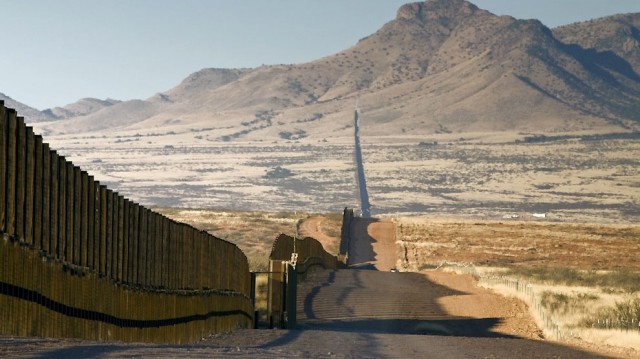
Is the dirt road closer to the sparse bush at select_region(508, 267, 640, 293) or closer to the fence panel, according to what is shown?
the fence panel

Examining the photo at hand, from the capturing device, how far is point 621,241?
78.3 meters

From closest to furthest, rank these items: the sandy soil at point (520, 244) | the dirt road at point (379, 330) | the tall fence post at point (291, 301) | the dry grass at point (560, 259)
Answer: the dirt road at point (379, 330) → the tall fence post at point (291, 301) → the dry grass at point (560, 259) → the sandy soil at point (520, 244)

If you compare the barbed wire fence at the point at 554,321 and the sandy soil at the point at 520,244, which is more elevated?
the barbed wire fence at the point at 554,321

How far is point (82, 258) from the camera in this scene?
40.2 ft

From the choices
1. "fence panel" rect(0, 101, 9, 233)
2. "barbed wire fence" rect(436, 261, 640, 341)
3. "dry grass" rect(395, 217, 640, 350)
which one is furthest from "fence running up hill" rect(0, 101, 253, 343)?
"barbed wire fence" rect(436, 261, 640, 341)

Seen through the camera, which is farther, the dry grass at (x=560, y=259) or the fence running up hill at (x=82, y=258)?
the dry grass at (x=560, y=259)

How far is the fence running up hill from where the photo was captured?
1018 cm

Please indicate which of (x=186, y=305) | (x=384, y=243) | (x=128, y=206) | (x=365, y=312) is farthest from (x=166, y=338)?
(x=384, y=243)

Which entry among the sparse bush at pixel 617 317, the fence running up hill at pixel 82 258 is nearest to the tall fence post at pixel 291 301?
the fence running up hill at pixel 82 258

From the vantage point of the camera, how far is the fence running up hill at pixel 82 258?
10180 mm

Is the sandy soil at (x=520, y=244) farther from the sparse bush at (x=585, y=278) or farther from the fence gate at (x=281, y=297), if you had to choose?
the fence gate at (x=281, y=297)

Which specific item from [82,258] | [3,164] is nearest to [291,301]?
[82,258]

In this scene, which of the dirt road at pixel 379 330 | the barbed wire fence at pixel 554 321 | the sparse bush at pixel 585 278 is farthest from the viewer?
the sparse bush at pixel 585 278

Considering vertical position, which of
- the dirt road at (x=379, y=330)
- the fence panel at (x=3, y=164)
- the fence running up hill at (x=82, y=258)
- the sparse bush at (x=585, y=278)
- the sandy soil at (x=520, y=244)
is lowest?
the sandy soil at (x=520, y=244)
